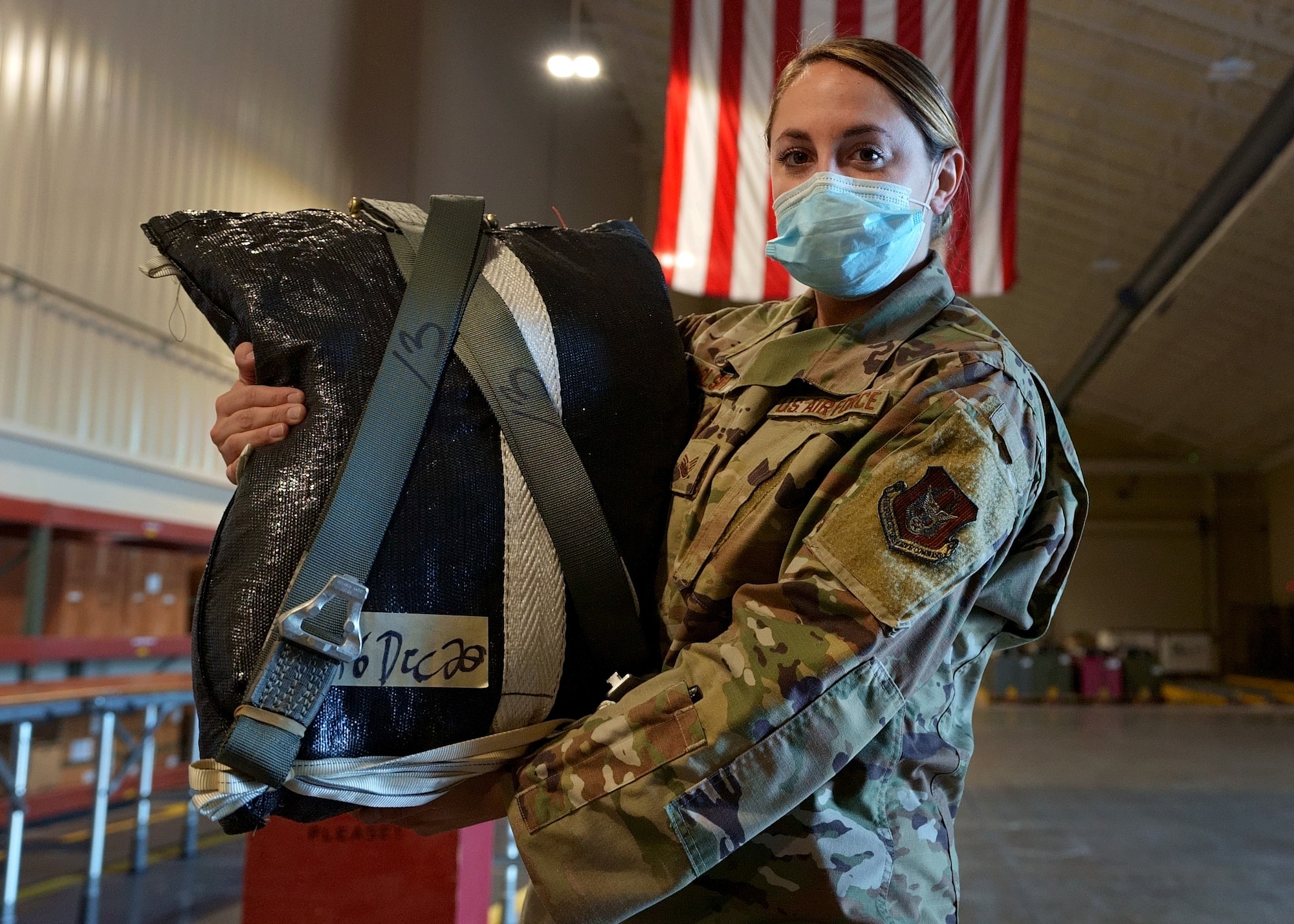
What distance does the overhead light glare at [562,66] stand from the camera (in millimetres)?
8625

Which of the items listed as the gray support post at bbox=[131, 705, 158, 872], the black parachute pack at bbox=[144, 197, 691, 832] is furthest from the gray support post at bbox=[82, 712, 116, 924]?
the black parachute pack at bbox=[144, 197, 691, 832]

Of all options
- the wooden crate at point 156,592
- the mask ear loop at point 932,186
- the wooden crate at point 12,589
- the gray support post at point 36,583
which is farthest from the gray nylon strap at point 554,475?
the wooden crate at point 156,592

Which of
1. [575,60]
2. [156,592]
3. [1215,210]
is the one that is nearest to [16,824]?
[156,592]

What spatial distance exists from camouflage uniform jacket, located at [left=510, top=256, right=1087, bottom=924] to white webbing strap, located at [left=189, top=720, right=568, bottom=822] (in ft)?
0.13

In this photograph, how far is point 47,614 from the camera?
6.32 metres

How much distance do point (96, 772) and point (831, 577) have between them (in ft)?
15.4

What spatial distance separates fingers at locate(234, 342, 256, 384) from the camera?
1.21 m

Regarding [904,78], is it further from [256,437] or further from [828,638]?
[256,437]

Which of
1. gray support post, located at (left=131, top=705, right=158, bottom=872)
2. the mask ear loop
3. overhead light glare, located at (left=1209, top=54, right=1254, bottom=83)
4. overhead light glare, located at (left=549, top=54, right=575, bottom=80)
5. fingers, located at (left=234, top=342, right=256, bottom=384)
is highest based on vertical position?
overhead light glare, located at (left=549, top=54, right=575, bottom=80)

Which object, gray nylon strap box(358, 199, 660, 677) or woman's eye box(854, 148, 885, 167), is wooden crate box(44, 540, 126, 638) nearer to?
gray nylon strap box(358, 199, 660, 677)

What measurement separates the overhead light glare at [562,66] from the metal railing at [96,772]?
574cm

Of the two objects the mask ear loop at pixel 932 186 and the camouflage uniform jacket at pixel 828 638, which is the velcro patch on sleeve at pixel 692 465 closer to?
the camouflage uniform jacket at pixel 828 638

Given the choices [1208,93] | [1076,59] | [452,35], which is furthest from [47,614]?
[1208,93]

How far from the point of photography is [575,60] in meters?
9.00
